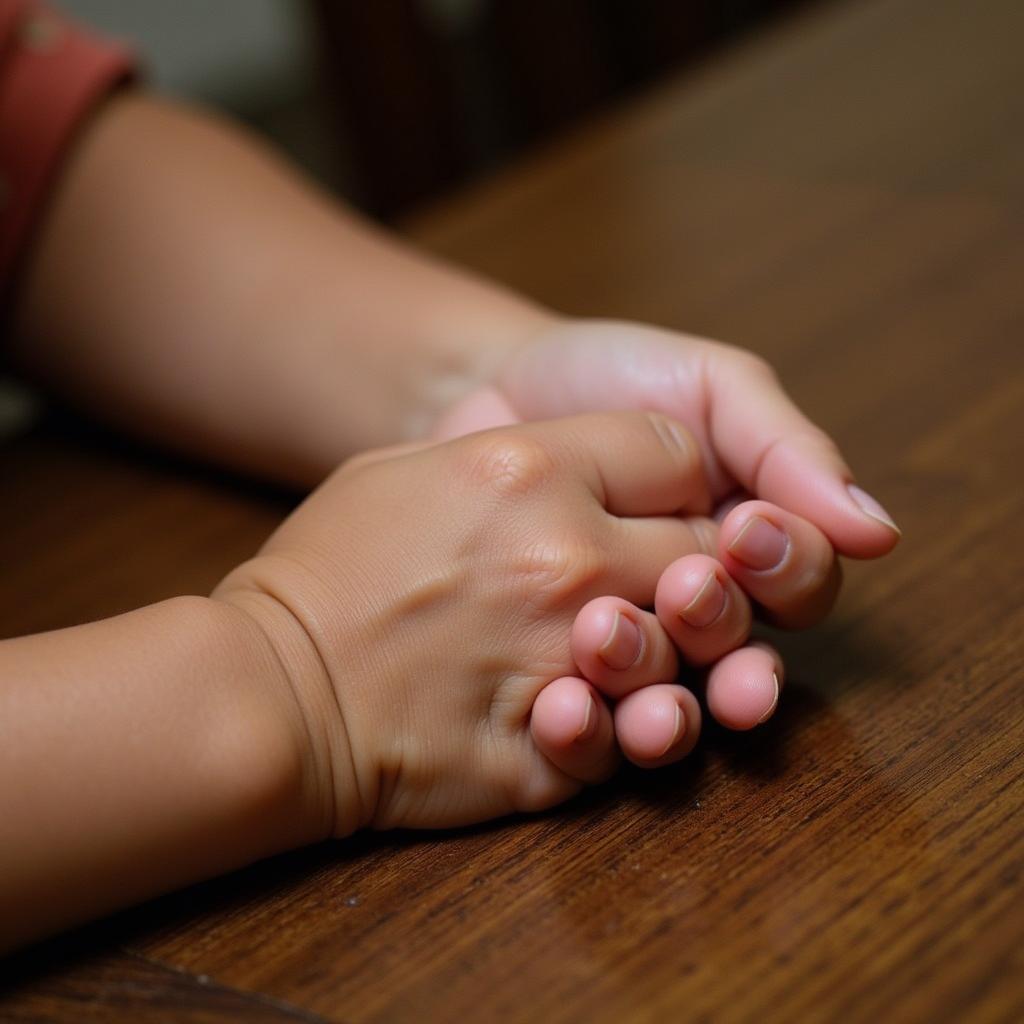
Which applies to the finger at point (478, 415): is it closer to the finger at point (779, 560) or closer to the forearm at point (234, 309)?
the forearm at point (234, 309)

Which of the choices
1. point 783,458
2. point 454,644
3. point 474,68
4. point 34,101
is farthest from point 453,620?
point 474,68

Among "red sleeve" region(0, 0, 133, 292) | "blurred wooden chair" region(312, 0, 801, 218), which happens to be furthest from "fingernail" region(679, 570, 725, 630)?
"blurred wooden chair" region(312, 0, 801, 218)

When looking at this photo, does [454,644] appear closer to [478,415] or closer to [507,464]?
[507,464]

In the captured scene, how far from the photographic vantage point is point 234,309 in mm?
661

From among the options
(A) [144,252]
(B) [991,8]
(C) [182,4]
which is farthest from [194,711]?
(C) [182,4]

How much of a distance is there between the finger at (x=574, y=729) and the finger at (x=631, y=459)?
0.23ft

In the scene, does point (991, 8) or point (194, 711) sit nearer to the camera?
point (194, 711)

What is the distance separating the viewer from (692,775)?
1.31 ft

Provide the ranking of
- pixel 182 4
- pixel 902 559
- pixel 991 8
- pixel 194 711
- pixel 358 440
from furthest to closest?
pixel 182 4 < pixel 991 8 < pixel 358 440 < pixel 902 559 < pixel 194 711

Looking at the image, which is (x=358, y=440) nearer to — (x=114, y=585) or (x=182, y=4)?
(x=114, y=585)

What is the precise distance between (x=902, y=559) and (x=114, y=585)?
317mm

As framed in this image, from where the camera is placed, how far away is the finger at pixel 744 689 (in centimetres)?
39

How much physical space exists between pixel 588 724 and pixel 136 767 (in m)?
0.13

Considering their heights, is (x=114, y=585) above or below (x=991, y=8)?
below
